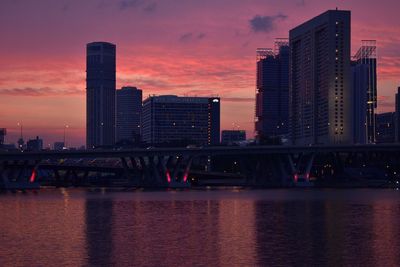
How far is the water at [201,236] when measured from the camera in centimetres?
5906

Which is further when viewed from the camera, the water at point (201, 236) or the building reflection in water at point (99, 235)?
the building reflection in water at point (99, 235)

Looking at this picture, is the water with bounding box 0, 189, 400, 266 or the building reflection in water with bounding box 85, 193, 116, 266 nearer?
the water with bounding box 0, 189, 400, 266

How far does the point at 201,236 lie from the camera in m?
74.4

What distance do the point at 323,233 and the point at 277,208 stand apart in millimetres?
37835

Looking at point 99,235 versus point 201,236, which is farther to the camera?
point 99,235

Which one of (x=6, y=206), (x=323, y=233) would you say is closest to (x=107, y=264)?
(x=323, y=233)

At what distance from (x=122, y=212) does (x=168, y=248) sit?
138 ft

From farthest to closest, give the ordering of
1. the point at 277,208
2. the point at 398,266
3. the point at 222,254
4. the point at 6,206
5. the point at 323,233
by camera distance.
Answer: the point at 6,206, the point at 277,208, the point at 323,233, the point at 222,254, the point at 398,266

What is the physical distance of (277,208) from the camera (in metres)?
114

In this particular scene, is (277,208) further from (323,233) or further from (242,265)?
(242,265)

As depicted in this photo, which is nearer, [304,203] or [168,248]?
[168,248]

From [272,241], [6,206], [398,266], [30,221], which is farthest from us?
[6,206]

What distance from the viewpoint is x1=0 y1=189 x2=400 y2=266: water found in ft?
194

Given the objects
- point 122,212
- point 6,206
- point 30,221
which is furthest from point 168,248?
point 6,206
